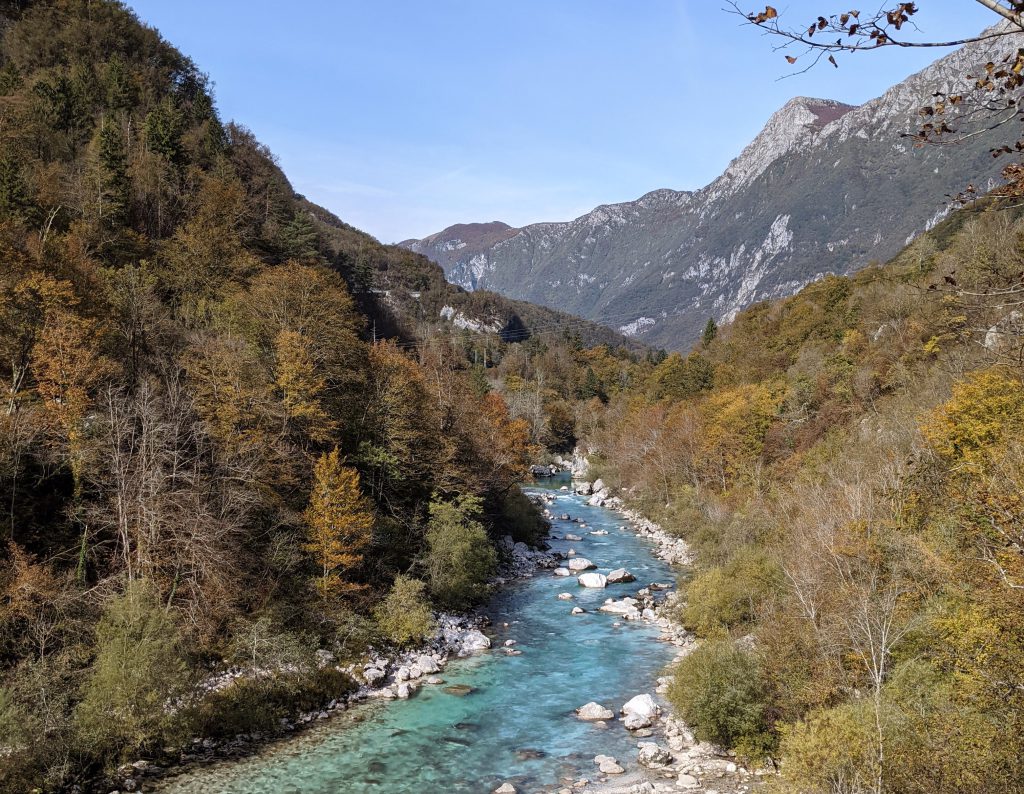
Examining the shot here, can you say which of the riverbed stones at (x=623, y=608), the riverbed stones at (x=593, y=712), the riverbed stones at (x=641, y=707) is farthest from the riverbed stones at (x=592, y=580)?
the riverbed stones at (x=593, y=712)

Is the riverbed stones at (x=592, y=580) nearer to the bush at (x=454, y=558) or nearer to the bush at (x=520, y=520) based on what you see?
the bush at (x=454, y=558)

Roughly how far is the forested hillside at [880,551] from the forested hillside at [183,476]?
14223mm

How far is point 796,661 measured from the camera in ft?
62.5

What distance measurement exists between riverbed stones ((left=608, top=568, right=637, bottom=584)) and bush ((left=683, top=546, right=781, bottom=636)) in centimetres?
902

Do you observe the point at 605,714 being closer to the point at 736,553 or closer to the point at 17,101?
the point at 736,553

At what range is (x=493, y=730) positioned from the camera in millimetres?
21281

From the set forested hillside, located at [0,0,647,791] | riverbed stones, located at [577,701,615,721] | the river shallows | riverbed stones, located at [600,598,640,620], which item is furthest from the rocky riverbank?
forested hillside, located at [0,0,647,791]

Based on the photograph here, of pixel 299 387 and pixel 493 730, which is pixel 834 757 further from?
pixel 299 387

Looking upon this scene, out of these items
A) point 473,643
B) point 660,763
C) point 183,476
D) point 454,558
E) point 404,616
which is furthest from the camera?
point 454,558

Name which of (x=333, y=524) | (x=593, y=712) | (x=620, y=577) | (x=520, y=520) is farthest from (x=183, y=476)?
(x=520, y=520)

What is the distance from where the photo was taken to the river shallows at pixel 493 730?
59.3 ft

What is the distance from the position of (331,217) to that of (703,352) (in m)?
110

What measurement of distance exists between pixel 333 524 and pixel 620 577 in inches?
730

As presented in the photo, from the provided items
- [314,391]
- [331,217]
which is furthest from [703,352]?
[331,217]
